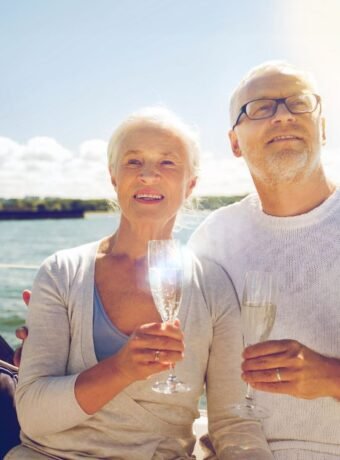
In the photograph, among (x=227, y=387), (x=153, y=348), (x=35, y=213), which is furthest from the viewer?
(x=35, y=213)

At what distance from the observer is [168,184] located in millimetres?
2107

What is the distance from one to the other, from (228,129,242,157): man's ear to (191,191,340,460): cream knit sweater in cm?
29

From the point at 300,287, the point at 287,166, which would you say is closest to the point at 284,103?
the point at 287,166

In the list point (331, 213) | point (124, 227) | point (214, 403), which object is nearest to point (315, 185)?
point (331, 213)

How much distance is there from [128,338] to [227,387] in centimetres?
38

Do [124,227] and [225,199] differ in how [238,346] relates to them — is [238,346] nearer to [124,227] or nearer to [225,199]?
[124,227]

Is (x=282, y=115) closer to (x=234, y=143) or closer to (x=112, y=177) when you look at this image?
(x=234, y=143)

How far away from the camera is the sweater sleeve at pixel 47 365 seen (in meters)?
1.82

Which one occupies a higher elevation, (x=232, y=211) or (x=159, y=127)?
(x=159, y=127)

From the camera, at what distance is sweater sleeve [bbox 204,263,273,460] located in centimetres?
196

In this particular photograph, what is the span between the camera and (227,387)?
6.67 ft

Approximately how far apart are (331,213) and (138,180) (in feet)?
2.51

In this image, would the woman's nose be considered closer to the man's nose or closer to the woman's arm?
the woman's arm

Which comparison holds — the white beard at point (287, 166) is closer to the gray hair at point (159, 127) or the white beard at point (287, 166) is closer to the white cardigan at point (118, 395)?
the gray hair at point (159, 127)
